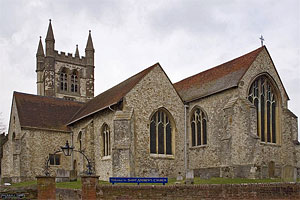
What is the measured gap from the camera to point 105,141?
108ft

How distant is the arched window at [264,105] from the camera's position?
3097 cm

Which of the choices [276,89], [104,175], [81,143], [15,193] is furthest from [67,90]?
[15,193]

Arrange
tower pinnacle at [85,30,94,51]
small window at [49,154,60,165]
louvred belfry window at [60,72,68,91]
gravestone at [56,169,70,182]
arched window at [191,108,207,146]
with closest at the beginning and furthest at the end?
1. gravestone at [56,169,70,182]
2. arched window at [191,108,207,146]
3. small window at [49,154,60,165]
4. louvred belfry window at [60,72,68,91]
5. tower pinnacle at [85,30,94,51]

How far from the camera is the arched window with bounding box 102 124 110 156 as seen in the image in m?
32.3

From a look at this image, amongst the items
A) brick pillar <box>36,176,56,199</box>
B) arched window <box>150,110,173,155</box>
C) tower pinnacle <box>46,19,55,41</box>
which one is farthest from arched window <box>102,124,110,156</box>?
tower pinnacle <box>46,19,55,41</box>

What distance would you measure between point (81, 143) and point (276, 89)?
16.6m

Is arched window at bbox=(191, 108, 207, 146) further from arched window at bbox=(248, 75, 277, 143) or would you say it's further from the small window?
the small window

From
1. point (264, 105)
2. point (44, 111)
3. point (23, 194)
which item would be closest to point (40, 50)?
point (44, 111)

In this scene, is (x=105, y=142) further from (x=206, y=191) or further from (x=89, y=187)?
(x=206, y=191)

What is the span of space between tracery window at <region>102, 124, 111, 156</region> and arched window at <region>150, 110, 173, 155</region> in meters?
3.56

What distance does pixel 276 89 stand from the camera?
32.4 metres

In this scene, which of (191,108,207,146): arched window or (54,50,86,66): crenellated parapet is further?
(54,50,86,66): crenellated parapet

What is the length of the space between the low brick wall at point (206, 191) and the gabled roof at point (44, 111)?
20668 mm

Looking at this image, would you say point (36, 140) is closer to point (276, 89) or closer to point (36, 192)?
point (36, 192)
